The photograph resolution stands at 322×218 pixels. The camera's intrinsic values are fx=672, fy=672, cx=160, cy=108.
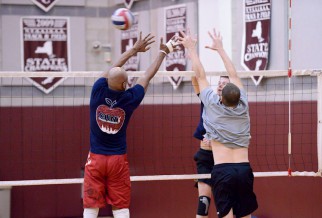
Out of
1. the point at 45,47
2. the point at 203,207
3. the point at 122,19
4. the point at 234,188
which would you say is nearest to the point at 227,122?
the point at 234,188

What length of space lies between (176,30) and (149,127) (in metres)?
1.61

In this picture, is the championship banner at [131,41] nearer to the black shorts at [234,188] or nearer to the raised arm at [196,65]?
the raised arm at [196,65]

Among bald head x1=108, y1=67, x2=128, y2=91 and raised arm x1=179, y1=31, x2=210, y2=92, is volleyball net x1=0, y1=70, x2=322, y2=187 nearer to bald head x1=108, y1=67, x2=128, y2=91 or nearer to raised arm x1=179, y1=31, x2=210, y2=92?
raised arm x1=179, y1=31, x2=210, y2=92

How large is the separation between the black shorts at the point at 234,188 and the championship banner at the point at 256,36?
122 inches

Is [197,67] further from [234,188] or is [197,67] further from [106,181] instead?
[106,181]

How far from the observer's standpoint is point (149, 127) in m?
10.8

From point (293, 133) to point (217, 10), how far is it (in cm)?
221

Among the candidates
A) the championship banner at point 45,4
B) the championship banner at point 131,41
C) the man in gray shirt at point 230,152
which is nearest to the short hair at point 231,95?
the man in gray shirt at point 230,152

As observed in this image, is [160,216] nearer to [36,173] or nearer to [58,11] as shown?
[36,173]

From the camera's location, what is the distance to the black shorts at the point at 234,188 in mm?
6480

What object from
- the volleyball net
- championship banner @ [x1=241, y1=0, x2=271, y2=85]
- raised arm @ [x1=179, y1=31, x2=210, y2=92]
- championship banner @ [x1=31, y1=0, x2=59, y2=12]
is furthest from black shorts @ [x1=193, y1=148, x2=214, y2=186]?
championship banner @ [x1=31, y1=0, x2=59, y2=12]

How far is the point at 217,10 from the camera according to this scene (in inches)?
395

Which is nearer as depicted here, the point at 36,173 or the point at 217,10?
the point at 217,10

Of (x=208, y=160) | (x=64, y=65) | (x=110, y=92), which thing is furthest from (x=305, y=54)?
(x=64, y=65)
